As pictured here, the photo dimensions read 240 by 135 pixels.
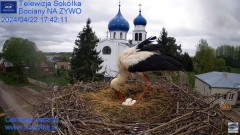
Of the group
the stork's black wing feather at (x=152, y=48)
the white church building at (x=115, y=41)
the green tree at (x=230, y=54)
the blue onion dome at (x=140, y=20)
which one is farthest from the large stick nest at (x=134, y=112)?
the green tree at (x=230, y=54)

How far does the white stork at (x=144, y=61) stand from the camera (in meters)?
3.11

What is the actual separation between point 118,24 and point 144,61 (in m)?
15.4

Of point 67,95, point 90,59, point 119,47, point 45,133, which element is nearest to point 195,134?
point 45,133

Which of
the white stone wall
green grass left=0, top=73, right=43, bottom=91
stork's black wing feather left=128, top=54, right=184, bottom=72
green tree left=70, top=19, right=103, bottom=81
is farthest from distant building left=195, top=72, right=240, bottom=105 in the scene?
green grass left=0, top=73, right=43, bottom=91

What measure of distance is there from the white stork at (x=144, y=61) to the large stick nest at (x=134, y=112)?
11.8 inches

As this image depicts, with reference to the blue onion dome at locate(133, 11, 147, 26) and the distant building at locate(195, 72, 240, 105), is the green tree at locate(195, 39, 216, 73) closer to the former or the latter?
the blue onion dome at locate(133, 11, 147, 26)

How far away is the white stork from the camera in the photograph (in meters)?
3.11

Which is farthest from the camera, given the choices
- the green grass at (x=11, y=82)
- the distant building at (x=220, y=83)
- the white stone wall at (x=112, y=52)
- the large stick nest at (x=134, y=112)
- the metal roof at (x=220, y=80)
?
the white stone wall at (x=112, y=52)

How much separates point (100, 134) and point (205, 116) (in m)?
1.13

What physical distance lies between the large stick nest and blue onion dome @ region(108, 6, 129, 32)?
47.8ft

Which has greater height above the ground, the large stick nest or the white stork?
the white stork

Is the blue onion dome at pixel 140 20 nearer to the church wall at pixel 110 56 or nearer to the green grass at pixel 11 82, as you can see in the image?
the church wall at pixel 110 56

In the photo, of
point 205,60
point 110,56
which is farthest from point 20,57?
point 205,60

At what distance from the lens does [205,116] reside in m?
2.68
